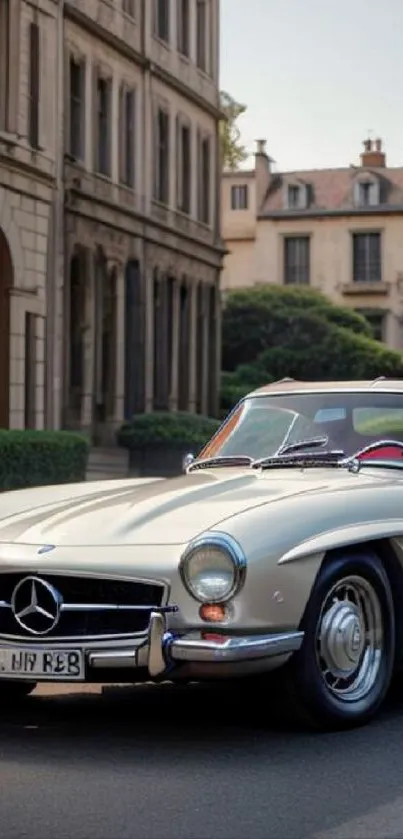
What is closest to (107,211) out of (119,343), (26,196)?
(119,343)

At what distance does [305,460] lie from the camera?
7.09m

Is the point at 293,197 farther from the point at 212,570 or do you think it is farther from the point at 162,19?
the point at 212,570

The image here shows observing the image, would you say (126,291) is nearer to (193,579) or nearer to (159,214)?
(159,214)

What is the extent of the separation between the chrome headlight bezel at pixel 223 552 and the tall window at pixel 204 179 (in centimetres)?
3156

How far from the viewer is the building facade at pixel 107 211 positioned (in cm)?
2520

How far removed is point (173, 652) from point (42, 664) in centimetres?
52

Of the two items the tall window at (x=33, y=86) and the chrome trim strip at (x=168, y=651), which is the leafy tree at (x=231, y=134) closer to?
the tall window at (x=33, y=86)

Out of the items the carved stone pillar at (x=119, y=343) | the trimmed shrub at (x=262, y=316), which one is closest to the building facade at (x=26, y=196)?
the carved stone pillar at (x=119, y=343)

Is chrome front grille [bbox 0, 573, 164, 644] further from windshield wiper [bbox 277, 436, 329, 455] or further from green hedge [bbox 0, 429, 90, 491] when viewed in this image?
green hedge [bbox 0, 429, 90, 491]

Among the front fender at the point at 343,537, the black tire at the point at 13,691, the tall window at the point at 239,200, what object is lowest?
the black tire at the point at 13,691

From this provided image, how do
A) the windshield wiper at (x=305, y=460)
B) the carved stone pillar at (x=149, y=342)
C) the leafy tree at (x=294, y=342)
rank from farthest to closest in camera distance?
1. the leafy tree at (x=294, y=342)
2. the carved stone pillar at (x=149, y=342)
3. the windshield wiper at (x=305, y=460)

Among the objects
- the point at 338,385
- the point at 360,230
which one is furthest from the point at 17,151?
the point at 360,230

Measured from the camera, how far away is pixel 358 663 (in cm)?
620

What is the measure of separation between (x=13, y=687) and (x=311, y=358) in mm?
40719
